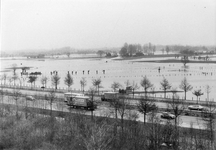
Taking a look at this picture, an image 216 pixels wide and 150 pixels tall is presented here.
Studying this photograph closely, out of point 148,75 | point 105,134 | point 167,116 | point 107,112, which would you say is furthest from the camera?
point 148,75

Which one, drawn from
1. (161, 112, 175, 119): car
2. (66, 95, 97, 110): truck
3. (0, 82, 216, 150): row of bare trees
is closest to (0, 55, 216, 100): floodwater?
(161, 112, 175, 119): car

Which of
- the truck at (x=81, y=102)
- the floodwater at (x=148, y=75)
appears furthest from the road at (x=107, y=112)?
the floodwater at (x=148, y=75)

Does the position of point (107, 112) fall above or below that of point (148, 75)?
below

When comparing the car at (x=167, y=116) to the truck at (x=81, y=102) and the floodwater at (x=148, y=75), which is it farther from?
the floodwater at (x=148, y=75)

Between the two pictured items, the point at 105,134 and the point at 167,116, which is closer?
the point at 105,134

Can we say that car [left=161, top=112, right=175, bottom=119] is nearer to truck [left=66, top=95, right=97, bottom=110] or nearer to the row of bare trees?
the row of bare trees

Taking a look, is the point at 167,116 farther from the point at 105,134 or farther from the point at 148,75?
the point at 148,75

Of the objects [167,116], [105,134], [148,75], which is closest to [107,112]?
[167,116]

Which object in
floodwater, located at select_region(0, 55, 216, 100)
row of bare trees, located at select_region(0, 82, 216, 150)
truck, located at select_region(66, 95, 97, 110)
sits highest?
floodwater, located at select_region(0, 55, 216, 100)

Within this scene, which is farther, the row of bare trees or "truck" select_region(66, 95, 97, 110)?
"truck" select_region(66, 95, 97, 110)

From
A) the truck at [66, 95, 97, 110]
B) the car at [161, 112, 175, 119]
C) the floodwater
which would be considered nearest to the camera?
the car at [161, 112, 175, 119]
